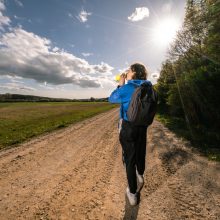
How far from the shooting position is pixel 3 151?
23.1 ft

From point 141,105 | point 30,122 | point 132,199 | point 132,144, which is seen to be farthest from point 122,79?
point 30,122

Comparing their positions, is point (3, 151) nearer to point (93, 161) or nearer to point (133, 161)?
point (93, 161)

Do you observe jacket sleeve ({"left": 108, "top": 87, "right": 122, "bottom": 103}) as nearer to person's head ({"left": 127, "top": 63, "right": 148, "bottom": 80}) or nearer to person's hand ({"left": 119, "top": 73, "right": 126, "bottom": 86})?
person's hand ({"left": 119, "top": 73, "right": 126, "bottom": 86})

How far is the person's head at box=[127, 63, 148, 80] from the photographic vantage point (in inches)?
126

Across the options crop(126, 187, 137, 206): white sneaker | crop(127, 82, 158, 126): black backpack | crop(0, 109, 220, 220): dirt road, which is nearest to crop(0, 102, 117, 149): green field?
crop(0, 109, 220, 220): dirt road

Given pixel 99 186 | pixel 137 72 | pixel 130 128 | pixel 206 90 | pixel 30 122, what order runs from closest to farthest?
pixel 130 128 → pixel 137 72 → pixel 99 186 → pixel 206 90 → pixel 30 122

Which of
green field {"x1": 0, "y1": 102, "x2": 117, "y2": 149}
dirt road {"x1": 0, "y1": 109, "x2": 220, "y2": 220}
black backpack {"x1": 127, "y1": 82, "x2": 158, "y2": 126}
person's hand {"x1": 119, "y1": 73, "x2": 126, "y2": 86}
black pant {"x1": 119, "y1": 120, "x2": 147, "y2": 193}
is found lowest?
green field {"x1": 0, "y1": 102, "x2": 117, "y2": 149}

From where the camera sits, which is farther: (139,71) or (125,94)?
(139,71)

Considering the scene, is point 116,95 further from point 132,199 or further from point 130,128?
point 132,199

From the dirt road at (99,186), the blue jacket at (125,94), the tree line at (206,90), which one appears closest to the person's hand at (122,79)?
the blue jacket at (125,94)

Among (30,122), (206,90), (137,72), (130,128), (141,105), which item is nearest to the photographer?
(141,105)

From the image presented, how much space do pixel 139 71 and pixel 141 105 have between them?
676 mm

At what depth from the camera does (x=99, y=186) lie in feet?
13.0

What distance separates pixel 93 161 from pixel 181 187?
2.68 meters
